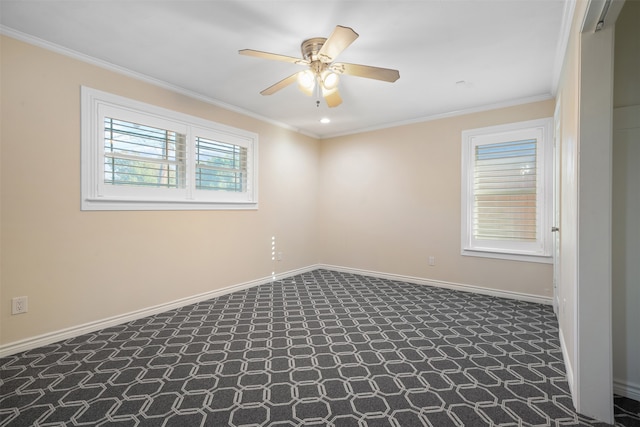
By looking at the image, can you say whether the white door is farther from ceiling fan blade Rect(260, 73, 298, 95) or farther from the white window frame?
the white window frame

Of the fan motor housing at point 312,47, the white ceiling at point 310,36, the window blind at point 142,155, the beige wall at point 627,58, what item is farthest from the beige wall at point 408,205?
the window blind at point 142,155

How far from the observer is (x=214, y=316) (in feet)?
11.1

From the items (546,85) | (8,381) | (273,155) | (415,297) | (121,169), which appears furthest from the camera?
(273,155)

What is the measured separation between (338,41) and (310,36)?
0.58m

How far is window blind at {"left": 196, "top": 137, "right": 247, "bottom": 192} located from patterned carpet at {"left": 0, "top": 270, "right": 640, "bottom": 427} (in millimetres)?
1639

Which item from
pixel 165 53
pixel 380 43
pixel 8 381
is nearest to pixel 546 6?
pixel 380 43

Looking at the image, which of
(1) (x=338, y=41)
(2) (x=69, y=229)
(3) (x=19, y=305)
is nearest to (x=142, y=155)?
(2) (x=69, y=229)

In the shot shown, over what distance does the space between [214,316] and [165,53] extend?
8.83ft

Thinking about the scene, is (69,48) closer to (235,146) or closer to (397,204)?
(235,146)

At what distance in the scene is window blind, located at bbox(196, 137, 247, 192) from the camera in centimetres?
396

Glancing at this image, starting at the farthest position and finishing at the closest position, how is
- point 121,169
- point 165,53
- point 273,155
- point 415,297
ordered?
point 273,155 → point 415,297 → point 121,169 → point 165,53

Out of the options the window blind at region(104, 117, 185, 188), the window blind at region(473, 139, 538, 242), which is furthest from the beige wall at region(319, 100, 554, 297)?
the window blind at region(104, 117, 185, 188)

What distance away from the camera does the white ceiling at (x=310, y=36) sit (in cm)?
220

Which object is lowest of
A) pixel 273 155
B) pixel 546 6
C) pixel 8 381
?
pixel 8 381
